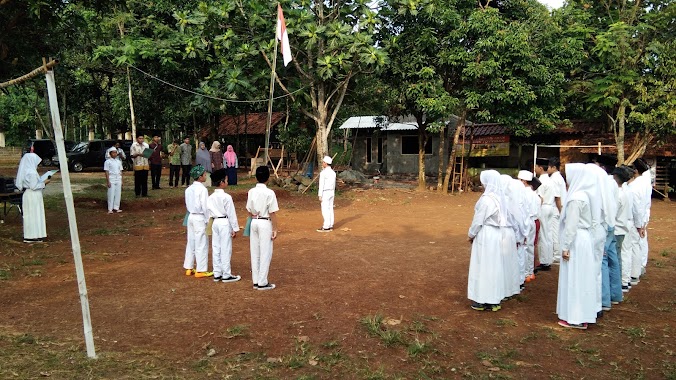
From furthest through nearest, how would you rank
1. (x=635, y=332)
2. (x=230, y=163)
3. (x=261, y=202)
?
(x=230, y=163), (x=261, y=202), (x=635, y=332)

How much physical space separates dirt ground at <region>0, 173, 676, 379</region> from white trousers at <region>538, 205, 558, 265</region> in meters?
0.30

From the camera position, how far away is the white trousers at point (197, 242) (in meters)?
7.03

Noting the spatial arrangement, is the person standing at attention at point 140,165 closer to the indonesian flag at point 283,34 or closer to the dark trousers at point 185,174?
the dark trousers at point 185,174

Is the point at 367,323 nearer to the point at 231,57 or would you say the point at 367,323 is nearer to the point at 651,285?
the point at 651,285

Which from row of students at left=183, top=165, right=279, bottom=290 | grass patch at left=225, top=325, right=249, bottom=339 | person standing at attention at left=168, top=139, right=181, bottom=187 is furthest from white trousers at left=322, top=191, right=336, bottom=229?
person standing at attention at left=168, top=139, right=181, bottom=187

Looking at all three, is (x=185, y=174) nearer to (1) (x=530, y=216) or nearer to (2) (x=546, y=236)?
(2) (x=546, y=236)

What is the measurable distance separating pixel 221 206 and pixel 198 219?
1.73ft

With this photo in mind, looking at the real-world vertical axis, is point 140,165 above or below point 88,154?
below

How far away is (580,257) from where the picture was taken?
534 centimetres

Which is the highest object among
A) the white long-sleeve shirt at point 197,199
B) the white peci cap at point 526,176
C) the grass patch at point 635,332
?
the white peci cap at point 526,176

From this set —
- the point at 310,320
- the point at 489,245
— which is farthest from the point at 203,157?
the point at 489,245

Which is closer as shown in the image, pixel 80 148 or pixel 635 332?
pixel 635 332

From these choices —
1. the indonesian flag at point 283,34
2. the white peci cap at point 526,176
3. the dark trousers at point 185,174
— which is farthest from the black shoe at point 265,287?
the dark trousers at point 185,174

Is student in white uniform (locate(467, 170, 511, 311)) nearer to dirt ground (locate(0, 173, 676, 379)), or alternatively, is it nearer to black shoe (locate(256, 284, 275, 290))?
dirt ground (locate(0, 173, 676, 379))
